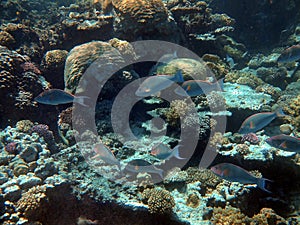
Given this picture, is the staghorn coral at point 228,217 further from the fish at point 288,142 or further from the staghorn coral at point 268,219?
the fish at point 288,142

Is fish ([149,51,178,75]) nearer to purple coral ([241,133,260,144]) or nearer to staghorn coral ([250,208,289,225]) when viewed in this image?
purple coral ([241,133,260,144])

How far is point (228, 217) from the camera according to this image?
3.54 m

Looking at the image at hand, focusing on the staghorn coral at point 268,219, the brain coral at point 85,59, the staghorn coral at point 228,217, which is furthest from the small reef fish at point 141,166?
the brain coral at point 85,59

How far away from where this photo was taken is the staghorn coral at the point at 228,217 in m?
3.49

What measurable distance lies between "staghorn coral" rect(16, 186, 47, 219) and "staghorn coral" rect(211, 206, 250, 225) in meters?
2.66

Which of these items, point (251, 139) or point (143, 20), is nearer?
point (251, 139)

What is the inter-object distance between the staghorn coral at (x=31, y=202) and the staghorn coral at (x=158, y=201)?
1.54 meters

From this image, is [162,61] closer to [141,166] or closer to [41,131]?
[141,166]

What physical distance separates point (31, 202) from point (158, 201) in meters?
1.88

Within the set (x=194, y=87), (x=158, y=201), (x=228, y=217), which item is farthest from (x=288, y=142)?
(x=158, y=201)

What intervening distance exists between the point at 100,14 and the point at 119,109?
4219mm

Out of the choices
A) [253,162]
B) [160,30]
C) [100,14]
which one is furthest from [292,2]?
[253,162]

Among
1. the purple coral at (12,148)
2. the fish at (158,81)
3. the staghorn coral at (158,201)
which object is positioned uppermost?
the fish at (158,81)

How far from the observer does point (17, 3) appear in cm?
1035
